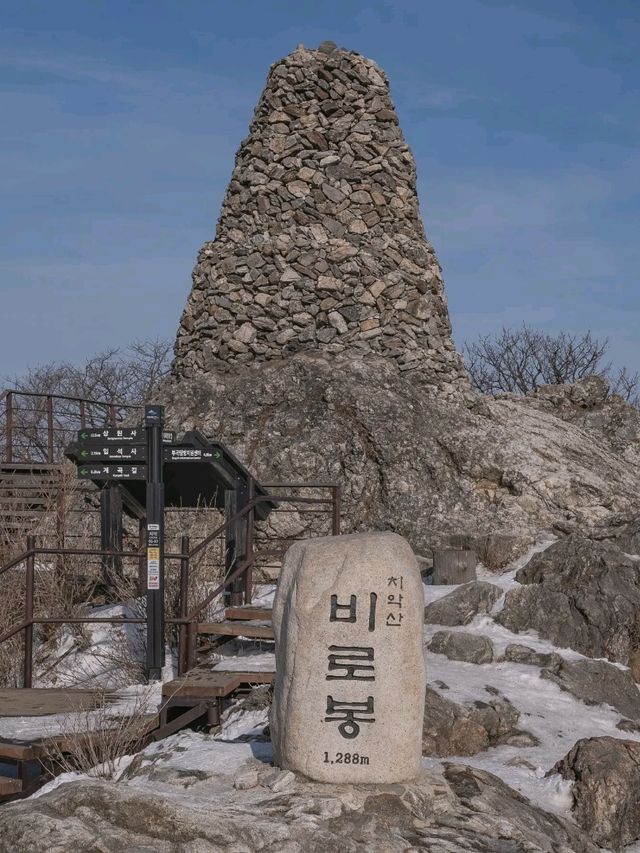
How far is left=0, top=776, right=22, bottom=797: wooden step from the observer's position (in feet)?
25.1

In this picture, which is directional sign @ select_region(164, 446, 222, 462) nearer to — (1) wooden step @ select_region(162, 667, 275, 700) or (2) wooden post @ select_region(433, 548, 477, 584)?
(1) wooden step @ select_region(162, 667, 275, 700)

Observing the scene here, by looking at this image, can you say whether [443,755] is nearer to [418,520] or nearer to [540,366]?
[418,520]

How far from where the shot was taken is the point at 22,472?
17484mm

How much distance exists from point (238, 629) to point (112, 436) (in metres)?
2.20

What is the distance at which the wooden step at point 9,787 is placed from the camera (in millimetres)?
7648

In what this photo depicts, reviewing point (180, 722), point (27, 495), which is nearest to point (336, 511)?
A: point (180, 722)

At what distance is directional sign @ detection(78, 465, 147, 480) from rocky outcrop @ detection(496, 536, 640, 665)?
12.8 feet

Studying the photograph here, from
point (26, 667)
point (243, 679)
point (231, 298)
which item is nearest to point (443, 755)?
point (243, 679)

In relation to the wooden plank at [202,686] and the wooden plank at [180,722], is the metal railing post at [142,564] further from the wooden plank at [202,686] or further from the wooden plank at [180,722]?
the wooden plank at [180,722]

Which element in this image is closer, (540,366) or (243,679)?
(243,679)

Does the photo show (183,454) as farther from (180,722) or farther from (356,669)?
(356,669)

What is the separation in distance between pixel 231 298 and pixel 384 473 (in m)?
3.53

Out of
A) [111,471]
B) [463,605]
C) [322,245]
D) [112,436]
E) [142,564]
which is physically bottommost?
[463,605]

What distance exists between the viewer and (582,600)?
36.3 ft
